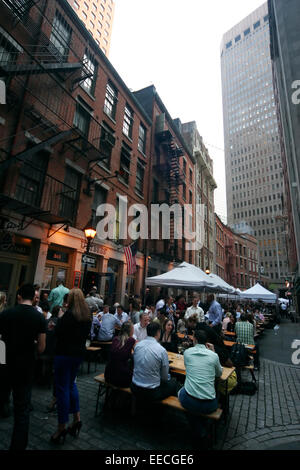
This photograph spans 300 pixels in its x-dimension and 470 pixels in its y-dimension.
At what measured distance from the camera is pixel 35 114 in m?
10.8

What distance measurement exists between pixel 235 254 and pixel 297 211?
106 ft

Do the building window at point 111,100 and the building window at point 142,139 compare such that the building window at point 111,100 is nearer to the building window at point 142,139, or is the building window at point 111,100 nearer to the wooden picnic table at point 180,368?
the building window at point 142,139

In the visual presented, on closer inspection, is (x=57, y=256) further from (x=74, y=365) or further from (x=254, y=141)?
(x=254, y=141)

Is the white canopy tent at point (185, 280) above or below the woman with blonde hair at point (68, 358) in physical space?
above

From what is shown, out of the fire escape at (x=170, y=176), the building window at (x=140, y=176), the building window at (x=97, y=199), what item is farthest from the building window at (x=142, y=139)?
the building window at (x=97, y=199)

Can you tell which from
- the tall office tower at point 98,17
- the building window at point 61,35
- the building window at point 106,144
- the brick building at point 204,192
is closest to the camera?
the building window at point 61,35

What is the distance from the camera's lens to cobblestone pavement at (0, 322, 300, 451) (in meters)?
3.45

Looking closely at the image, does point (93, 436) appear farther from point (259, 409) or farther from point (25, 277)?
point (25, 277)

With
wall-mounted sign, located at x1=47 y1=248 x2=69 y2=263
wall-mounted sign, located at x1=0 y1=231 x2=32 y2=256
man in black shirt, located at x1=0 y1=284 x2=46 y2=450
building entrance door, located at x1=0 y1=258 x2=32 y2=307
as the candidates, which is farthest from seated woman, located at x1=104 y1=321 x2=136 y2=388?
wall-mounted sign, located at x1=47 y1=248 x2=69 y2=263

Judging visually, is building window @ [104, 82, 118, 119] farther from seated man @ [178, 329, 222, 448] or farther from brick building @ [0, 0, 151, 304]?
seated man @ [178, 329, 222, 448]

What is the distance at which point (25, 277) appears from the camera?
10148 millimetres

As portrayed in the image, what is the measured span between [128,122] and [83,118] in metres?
5.22

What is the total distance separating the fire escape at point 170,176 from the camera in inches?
861

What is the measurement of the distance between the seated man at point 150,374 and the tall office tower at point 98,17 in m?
60.2
